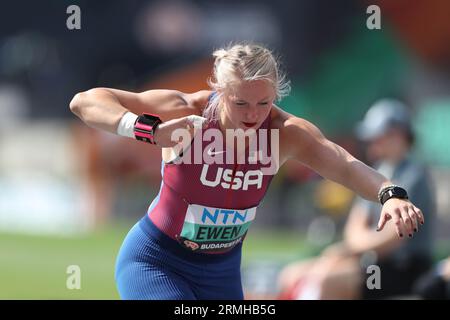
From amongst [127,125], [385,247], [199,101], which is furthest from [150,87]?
[127,125]

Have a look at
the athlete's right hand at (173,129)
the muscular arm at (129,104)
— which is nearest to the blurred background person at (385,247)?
the muscular arm at (129,104)

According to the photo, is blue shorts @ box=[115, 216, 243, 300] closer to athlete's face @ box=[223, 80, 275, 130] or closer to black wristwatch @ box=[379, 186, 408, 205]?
athlete's face @ box=[223, 80, 275, 130]

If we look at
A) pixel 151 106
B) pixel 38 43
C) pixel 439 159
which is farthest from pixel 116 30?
pixel 151 106

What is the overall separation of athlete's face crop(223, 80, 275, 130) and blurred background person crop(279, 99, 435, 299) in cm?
256

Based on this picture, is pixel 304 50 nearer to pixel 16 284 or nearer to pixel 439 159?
pixel 439 159

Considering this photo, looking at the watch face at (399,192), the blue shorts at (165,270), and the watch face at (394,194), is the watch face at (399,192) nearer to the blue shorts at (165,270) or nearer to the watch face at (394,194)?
the watch face at (394,194)

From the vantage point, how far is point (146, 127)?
427 centimetres

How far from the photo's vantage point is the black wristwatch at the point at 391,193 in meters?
4.45

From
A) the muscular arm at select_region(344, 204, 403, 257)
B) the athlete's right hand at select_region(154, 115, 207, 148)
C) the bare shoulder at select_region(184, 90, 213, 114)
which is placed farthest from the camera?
the muscular arm at select_region(344, 204, 403, 257)

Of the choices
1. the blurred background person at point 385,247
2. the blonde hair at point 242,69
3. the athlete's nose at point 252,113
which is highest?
the blonde hair at point 242,69

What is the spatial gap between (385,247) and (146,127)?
10.3ft

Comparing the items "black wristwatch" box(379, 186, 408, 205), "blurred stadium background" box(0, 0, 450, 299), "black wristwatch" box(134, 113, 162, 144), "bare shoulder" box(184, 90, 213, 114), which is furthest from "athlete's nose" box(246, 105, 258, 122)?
"blurred stadium background" box(0, 0, 450, 299)

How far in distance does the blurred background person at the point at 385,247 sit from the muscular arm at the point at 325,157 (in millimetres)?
2158

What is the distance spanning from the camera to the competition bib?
188 inches
